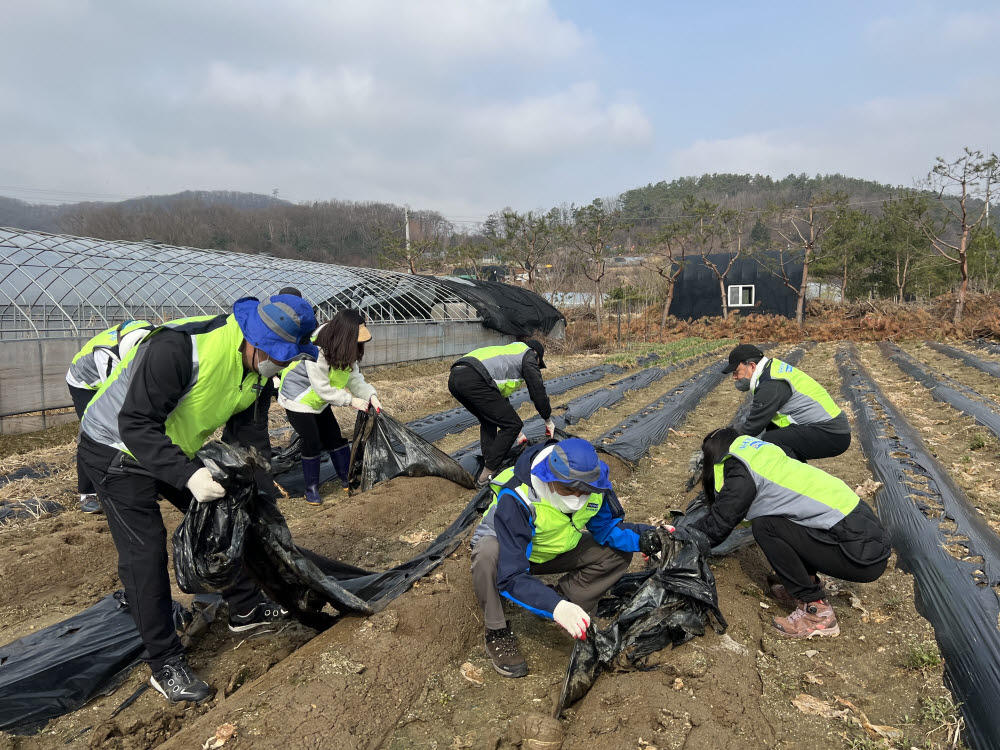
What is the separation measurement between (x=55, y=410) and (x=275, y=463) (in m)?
4.66

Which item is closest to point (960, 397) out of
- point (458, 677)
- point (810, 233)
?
point (458, 677)

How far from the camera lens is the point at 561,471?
7.79 ft

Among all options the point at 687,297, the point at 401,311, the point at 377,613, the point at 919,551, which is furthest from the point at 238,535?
the point at 687,297

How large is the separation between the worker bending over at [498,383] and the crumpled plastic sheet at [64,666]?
9.03ft

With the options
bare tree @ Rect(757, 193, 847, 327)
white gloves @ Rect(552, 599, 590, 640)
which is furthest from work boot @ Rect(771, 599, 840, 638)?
bare tree @ Rect(757, 193, 847, 327)

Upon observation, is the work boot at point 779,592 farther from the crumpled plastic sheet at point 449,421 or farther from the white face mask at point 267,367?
the crumpled plastic sheet at point 449,421

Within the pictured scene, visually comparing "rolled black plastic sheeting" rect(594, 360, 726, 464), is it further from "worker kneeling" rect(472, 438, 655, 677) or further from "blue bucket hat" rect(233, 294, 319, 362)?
"blue bucket hat" rect(233, 294, 319, 362)

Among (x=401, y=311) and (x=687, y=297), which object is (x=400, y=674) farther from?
(x=687, y=297)

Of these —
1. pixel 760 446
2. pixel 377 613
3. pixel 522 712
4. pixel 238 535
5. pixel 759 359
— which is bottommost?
pixel 522 712

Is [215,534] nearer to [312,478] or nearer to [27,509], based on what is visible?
[312,478]

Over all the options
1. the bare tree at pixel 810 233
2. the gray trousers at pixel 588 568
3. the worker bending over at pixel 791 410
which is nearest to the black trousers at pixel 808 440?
the worker bending over at pixel 791 410

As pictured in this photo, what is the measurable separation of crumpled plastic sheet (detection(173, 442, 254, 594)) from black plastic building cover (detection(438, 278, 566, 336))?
44.6 feet

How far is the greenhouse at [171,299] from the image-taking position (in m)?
7.88

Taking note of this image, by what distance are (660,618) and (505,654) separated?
0.71 meters
